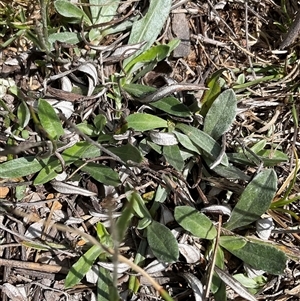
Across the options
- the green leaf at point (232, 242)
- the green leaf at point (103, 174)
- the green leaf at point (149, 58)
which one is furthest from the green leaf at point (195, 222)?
the green leaf at point (149, 58)

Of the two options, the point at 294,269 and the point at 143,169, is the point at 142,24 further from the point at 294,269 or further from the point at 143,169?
the point at 294,269

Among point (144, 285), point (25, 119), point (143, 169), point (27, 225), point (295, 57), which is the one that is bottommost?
point (144, 285)

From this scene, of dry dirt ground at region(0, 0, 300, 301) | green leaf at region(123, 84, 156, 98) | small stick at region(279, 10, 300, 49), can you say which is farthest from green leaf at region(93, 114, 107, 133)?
small stick at region(279, 10, 300, 49)

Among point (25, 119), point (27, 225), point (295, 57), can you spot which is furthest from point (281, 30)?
point (27, 225)

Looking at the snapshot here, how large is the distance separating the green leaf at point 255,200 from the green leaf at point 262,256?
11cm

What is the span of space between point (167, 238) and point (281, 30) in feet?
3.93

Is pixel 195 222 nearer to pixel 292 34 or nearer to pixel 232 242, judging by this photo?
pixel 232 242

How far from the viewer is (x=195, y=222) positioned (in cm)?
200

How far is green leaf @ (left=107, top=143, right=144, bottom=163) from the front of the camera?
6.54 ft

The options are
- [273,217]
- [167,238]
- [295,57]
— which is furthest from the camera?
[295,57]

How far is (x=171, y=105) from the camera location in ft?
6.81

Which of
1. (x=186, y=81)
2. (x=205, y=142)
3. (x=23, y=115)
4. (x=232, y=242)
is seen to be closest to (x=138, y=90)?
(x=186, y=81)

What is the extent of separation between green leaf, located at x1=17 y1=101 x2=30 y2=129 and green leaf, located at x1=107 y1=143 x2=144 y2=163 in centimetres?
38

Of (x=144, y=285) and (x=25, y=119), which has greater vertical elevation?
(x=25, y=119)
